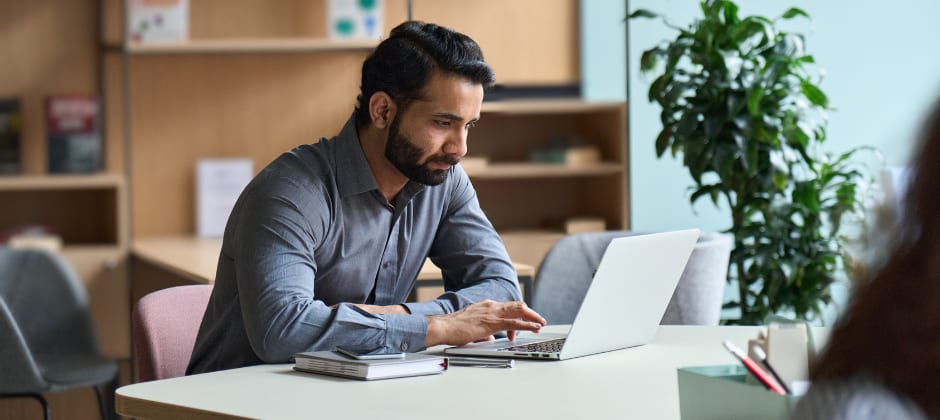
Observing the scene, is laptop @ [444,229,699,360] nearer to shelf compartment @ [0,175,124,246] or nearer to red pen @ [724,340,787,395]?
red pen @ [724,340,787,395]

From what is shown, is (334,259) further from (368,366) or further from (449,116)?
(368,366)

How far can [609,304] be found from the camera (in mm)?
1834

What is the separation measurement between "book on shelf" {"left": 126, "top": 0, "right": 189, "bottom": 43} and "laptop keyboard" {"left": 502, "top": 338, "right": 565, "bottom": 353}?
256 centimetres

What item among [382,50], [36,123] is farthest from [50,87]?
[382,50]

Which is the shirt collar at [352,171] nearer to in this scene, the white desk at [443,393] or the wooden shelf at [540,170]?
the white desk at [443,393]

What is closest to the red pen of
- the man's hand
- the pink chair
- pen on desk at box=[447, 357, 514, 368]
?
pen on desk at box=[447, 357, 514, 368]

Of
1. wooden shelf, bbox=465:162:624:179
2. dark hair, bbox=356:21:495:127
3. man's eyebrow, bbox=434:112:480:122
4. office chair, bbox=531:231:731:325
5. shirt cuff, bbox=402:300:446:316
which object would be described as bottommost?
office chair, bbox=531:231:731:325

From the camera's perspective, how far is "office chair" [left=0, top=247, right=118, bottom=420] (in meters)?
3.29

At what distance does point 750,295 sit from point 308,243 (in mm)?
2104

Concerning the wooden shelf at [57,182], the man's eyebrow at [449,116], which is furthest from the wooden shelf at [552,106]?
the man's eyebrow at [449,116]

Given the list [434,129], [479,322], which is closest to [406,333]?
[479,322]

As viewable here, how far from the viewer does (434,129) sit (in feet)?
7.18

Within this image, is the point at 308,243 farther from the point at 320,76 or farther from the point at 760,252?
the point at 320,76

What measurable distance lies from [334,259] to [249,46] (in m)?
2.18
